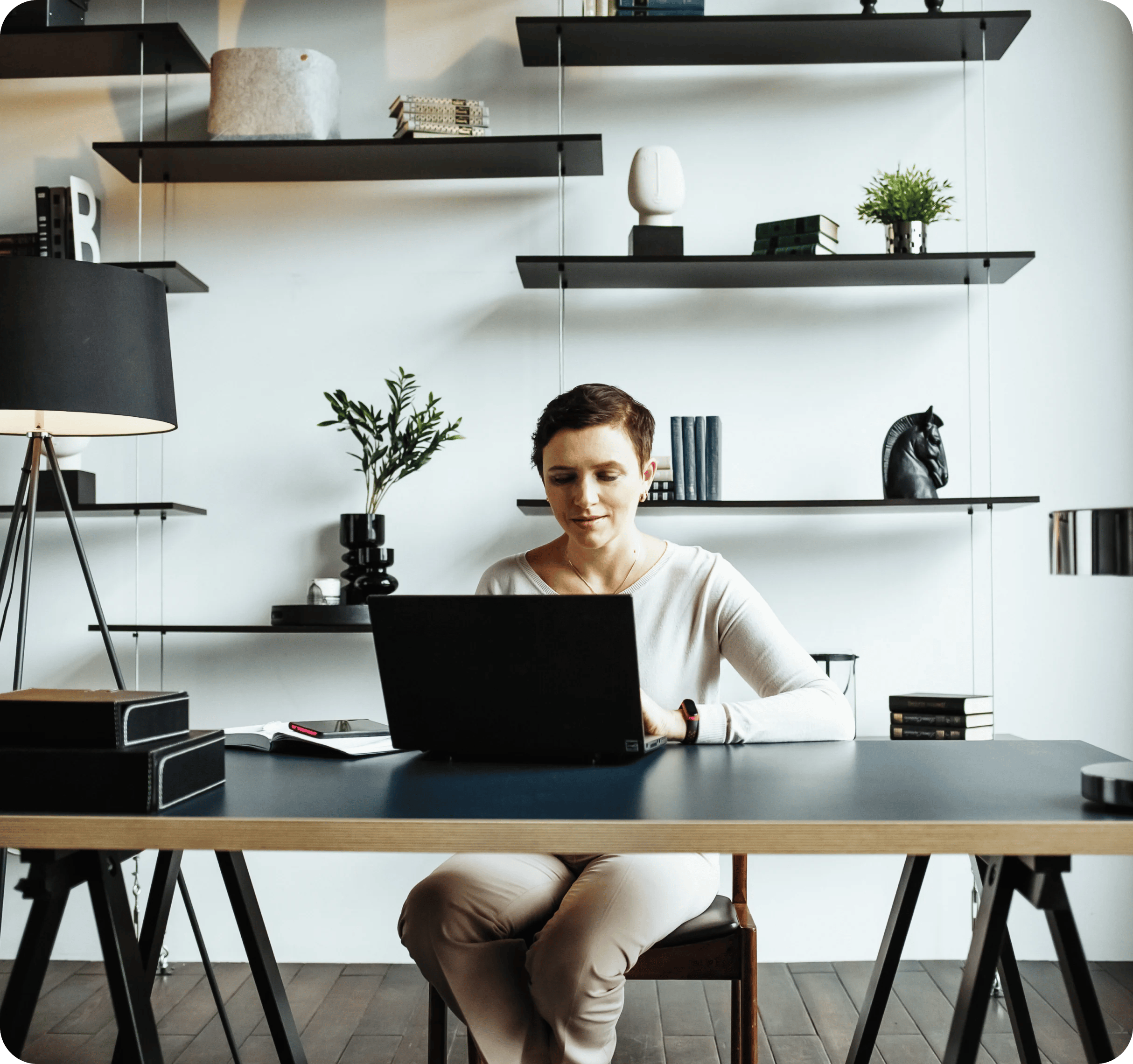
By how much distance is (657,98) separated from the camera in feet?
9.44

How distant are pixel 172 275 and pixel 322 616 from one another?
3.25 ft

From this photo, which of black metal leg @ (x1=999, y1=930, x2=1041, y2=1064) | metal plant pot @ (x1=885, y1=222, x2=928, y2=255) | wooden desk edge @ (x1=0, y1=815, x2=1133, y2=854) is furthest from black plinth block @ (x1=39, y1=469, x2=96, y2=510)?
black metal leg @ (x1=999, y1=930, x2=1041, y2=1064)

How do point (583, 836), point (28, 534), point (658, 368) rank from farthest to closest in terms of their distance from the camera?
point (658, 368) → point (28, 534) → point (583, 836)

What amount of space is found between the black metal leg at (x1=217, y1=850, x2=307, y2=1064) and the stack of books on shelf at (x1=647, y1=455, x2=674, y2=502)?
1.40m

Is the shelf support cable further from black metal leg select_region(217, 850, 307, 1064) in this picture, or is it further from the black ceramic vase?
black metal leg select_region(217, 850, 307, 1064)

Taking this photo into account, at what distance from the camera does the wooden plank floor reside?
2.19 metres

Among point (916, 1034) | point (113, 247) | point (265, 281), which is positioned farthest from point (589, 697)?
point (113, 247)

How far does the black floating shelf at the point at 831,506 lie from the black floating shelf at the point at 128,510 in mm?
881

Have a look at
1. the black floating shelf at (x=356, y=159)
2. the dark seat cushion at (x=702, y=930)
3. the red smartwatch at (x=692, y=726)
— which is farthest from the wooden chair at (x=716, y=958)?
the black floating shelf at (x=356, y=159)

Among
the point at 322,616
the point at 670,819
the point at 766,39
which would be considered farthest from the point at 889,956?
the point at 766,39

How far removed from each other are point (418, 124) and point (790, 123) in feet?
3.36

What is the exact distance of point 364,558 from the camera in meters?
2.69

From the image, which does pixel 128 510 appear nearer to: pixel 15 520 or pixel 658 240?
pixel 15 520

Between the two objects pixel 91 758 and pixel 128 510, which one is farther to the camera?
pixel 128 510
